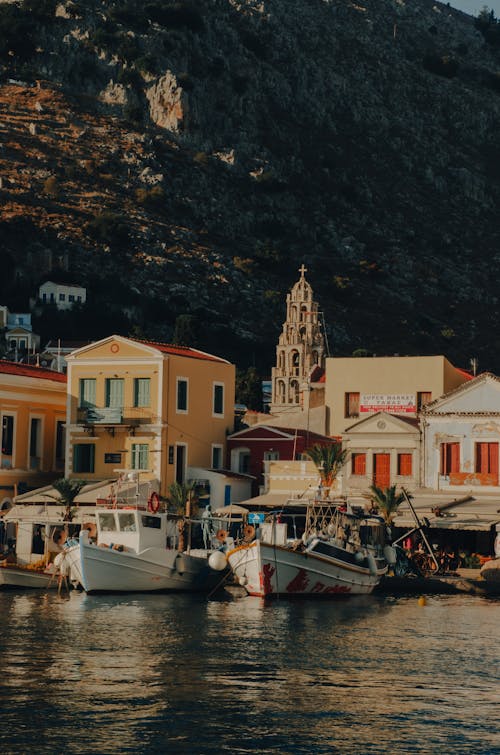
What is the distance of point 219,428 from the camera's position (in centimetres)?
8912

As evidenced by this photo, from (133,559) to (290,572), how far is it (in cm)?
710

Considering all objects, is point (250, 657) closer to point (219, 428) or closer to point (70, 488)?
point (70, 488)

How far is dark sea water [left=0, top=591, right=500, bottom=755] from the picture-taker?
118 feet

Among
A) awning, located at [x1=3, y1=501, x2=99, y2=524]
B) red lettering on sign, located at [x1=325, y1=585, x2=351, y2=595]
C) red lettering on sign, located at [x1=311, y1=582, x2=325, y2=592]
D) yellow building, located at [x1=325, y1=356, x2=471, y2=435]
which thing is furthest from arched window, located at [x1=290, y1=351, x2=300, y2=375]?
red lettering on sign, located at [x1=311, y1=582, x2=325, y2=592]

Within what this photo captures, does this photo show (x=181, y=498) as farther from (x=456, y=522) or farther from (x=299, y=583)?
(x=456, y=522)

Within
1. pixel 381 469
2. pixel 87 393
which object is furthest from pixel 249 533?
pixel 87 393

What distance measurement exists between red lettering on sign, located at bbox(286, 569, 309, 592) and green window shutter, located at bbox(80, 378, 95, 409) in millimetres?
23744

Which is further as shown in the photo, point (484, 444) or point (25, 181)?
point (25, 181)

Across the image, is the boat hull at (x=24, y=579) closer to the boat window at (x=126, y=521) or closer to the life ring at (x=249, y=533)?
the boat window at (x=126, y=521)

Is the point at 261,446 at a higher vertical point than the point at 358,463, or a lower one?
higher

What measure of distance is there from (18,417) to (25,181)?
116644 mm

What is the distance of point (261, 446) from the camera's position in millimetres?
88125

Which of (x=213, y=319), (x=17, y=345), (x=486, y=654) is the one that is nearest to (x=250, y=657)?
(x=486, y=654)

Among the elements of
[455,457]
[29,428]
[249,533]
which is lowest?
[249,533]
